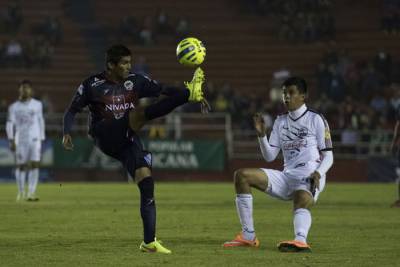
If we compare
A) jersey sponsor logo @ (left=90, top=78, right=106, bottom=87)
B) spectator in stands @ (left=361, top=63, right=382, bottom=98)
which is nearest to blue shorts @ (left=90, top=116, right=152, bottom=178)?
jersey sponsor logo @ (left=90, top=78, right=106, bottom=87)

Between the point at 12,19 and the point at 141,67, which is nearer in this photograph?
the point at 141,67

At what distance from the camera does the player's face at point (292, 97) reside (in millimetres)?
11336

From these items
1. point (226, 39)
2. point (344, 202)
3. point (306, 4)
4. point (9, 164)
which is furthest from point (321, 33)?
point (344, 202)

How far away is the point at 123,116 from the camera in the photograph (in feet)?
36.4

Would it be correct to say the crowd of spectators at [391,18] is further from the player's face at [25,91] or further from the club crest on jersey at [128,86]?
the club crest on jersey at [128,86]

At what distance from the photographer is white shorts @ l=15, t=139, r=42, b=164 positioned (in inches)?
900

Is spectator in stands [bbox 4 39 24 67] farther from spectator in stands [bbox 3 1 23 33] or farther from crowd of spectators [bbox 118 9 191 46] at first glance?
crowd of spectators [bbox 118 9 191 46]

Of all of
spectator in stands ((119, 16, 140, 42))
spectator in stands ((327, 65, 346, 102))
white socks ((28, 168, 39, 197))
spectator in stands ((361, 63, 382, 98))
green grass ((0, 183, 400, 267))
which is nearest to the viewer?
green grass ((0, 183, 400, 267))

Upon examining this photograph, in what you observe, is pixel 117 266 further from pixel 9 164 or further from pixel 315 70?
pixel 315 70

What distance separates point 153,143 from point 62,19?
45.0 ft

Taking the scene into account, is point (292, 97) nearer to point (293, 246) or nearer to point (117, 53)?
point (293, 246)

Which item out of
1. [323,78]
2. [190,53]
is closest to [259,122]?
[190,53]

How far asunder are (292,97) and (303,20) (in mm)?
32817

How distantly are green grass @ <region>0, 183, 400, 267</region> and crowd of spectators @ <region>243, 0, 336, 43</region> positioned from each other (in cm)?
2054
